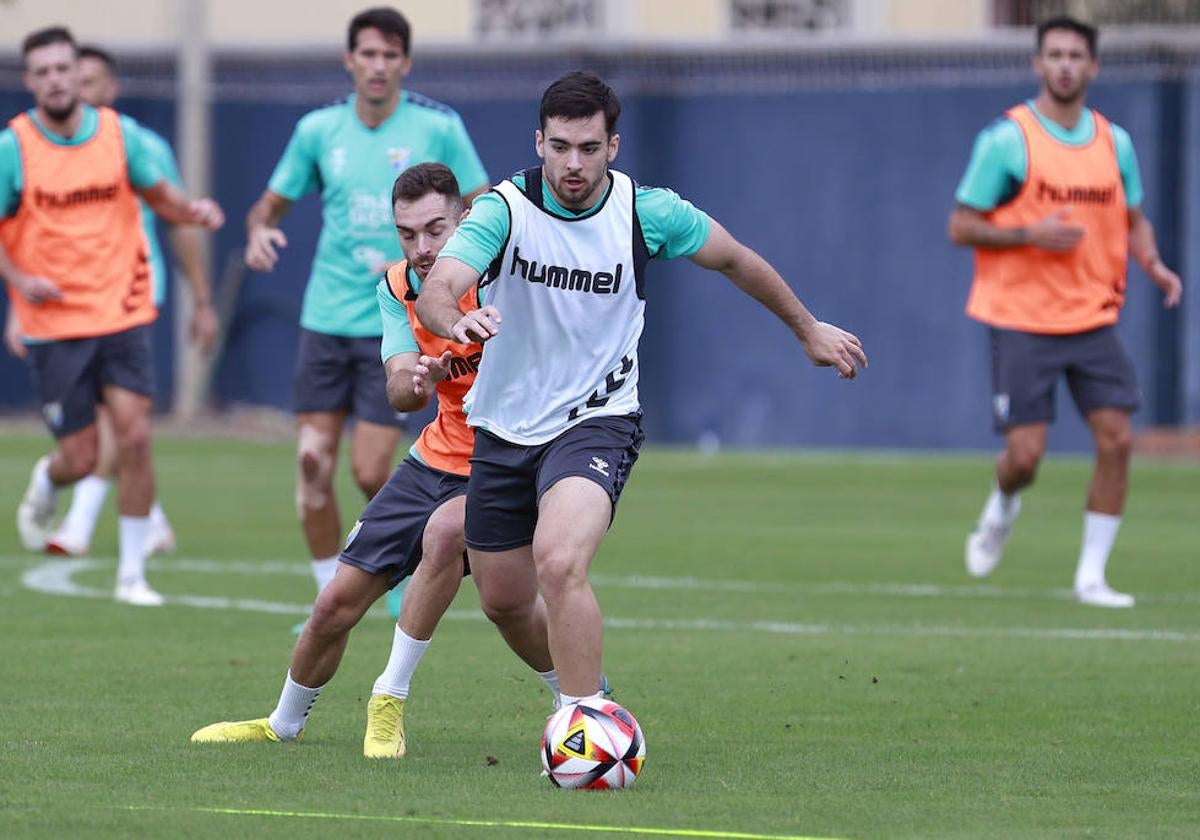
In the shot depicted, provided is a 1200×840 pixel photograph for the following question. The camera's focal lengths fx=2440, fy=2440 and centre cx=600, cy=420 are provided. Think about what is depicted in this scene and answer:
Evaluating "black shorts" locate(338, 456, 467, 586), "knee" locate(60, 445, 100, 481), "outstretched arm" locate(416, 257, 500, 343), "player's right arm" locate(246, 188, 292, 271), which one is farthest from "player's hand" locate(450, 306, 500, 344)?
"knee" locate(60, 445, 100, 481)

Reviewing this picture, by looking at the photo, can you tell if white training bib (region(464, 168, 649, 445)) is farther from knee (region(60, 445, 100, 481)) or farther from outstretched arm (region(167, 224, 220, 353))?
knee (region(60, 445, 100, 481))

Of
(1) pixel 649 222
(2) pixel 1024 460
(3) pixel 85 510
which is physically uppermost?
(1) pixel 649 222

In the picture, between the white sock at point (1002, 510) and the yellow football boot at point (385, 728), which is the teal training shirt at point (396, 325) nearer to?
the yellow football boot at point (385, 728)

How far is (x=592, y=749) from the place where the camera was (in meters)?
6.63

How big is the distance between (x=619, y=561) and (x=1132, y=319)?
37.2 ft

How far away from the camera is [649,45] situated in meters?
25.5

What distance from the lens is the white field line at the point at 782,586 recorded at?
12.1m

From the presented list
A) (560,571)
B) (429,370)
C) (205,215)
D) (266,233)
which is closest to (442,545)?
(560,571)

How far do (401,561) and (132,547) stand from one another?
14.2 ft

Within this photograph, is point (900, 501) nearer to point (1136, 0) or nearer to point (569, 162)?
point (1136, 0)

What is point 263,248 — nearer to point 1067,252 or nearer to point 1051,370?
point 1051,370

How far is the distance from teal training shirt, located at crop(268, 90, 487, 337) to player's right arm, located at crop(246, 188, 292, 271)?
0.06m

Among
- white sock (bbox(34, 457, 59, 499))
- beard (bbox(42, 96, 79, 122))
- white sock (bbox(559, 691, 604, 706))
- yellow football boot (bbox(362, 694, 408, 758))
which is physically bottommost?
white sock (bbox(34, 457, 59, 499))

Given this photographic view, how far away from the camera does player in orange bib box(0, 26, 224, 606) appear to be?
11602mm
